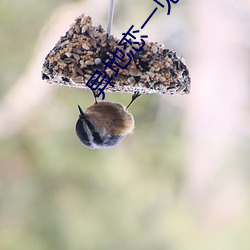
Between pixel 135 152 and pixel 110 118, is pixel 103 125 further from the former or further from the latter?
pixel 135 152

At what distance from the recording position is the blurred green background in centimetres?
272

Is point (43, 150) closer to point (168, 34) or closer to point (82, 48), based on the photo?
point (168, 34)

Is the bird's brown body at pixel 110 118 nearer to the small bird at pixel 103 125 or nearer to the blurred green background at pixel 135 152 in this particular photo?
the small bird at pixel 103 125

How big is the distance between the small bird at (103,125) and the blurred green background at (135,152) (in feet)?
4.90

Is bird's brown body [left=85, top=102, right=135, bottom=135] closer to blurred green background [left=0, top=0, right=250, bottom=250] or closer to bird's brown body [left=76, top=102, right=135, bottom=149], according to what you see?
bird's brown body [left=76, top=102, right=135, bottom=149]

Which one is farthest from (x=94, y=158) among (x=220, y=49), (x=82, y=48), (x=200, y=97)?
(x=82, y=48)

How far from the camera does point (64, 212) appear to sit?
2.99 metres

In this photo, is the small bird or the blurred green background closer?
the small bird

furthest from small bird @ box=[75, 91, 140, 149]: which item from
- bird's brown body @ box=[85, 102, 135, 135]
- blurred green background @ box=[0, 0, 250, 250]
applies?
blurred green background @ box=[0, 0, 250, 250]

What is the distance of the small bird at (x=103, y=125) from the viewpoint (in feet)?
3.78

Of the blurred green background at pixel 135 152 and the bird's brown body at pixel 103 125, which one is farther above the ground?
the blurred green background at pixel 135 152

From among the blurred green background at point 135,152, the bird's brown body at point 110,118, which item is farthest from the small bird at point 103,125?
the blurred green background at point 135,152

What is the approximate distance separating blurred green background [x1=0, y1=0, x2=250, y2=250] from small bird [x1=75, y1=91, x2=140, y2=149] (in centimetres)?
149

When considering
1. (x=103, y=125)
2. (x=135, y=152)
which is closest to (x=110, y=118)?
(x=103, y=125)
